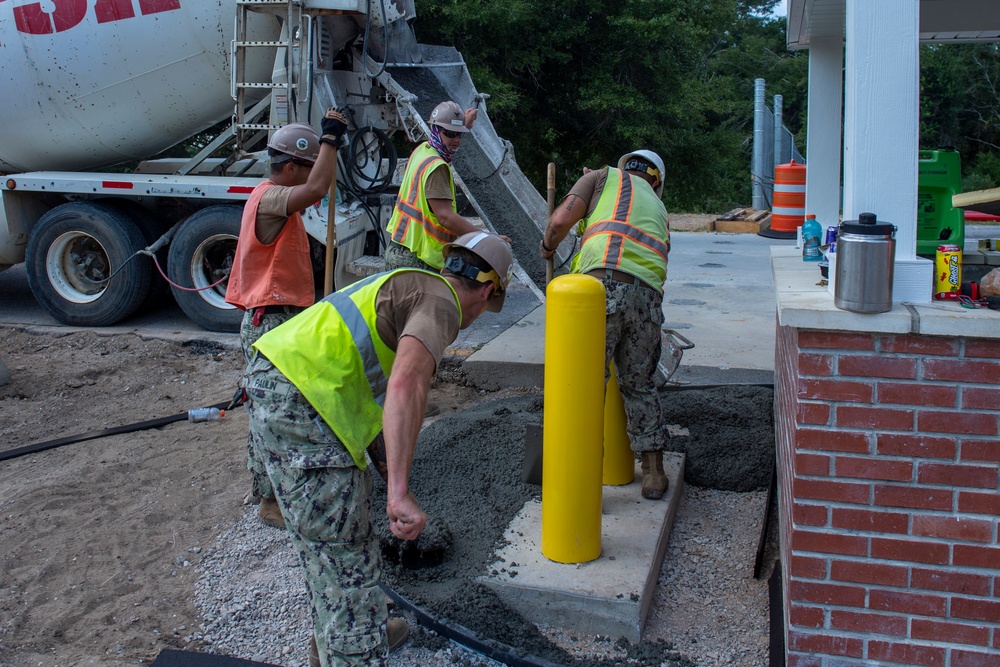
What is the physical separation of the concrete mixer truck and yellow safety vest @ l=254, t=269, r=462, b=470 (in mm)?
4487

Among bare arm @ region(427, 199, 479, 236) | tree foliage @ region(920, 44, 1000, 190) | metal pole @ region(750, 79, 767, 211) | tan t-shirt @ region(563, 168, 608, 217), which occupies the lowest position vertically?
bare arm @ region(427, 199, 479, 236)

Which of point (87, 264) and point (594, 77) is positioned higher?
point (594, 77)

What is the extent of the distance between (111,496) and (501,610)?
251 centimetres

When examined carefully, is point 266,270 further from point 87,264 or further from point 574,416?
point 87,264

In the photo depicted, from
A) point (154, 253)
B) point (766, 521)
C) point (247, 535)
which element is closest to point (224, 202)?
point (154, 253)

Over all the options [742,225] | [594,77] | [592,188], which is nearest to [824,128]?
[592,188]

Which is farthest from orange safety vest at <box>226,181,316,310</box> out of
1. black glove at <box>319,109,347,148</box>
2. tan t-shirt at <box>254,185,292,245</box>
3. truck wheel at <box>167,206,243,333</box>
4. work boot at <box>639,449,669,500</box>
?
truck wheel at <box>167,206,243,333</box>

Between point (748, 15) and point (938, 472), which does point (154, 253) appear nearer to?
point (938, 472)

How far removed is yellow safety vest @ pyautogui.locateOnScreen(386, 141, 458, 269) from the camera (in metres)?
5.44

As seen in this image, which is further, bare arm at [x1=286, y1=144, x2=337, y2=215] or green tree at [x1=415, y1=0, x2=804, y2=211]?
green tree at [x1=415, y1=0, x2=804, y2=211]

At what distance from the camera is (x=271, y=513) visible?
4.39 meters

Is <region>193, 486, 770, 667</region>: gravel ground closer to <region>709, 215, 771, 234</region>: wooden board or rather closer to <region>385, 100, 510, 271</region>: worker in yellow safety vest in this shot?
<region>385, 100, 510, 271</region>: worker in yellow safety vest

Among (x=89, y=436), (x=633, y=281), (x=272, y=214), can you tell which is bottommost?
(x=89, y=436)

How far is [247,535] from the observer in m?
4.34
